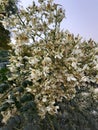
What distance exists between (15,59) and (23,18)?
0.53m

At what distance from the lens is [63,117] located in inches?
259

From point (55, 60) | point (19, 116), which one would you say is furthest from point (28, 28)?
point (19, 116)

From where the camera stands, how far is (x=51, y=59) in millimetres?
4359

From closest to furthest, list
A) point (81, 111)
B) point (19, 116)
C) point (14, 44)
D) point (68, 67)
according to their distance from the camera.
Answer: point (68, 67) → point (14, 44) → point (19, 116) → point (81, 111)

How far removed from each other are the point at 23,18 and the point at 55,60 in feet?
2.73

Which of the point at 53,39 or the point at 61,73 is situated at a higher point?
the point at 53,39

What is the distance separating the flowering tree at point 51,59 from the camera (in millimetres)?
4328

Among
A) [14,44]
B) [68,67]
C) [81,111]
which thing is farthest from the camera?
[81,111]

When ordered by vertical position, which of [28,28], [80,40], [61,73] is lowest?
[61,73]

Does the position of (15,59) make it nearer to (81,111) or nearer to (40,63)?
(40,63)

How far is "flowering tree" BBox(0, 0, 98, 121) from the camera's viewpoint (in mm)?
4328

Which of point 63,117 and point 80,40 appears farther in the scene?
point 63,117

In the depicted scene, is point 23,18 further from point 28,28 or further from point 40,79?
point 40,79

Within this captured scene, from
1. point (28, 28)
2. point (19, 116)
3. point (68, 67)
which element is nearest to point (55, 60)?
point (68, 67)
